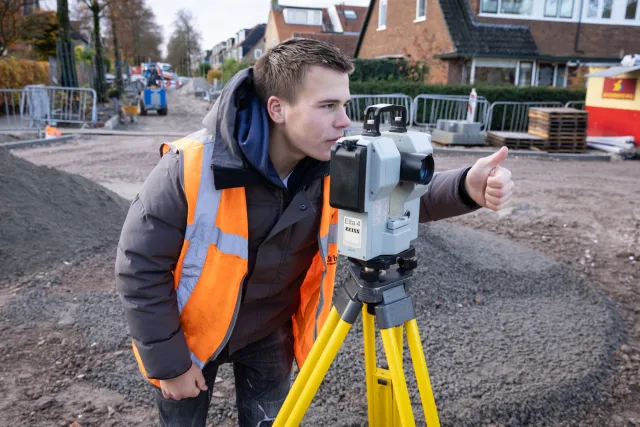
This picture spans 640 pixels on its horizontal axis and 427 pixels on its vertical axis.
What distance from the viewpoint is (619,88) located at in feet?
43.2

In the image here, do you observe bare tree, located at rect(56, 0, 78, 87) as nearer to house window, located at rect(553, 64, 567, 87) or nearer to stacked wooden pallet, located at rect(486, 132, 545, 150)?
stacked wooden pallet, located at rect(486, 132, 545, 150)

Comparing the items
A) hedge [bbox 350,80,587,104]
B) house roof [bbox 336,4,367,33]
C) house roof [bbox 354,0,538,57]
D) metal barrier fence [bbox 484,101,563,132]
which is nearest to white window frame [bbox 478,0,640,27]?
house roof [bbox 354,0,538,57]

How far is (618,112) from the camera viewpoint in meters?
13.4

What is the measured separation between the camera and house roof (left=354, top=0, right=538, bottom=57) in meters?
19.9

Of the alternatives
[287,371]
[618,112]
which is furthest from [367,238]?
[618,112]

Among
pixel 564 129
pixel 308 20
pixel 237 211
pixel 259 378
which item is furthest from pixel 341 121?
pixel 308 20

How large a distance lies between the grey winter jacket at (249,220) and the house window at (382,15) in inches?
1009

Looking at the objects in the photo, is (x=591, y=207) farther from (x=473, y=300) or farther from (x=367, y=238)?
(x=367, y=238)

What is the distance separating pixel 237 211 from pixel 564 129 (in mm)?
13071

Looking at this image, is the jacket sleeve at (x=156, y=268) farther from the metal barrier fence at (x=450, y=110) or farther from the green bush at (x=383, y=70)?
the green bush at (x=383, y=70)

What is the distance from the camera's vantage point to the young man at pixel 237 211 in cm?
162

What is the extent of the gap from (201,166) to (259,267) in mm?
419

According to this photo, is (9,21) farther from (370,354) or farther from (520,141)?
(370,354)

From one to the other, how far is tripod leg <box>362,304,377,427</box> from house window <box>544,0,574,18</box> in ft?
74.7
